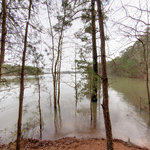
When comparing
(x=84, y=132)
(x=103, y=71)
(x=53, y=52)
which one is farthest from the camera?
(x=53, y=52)

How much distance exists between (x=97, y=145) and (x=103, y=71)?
294 centimetres

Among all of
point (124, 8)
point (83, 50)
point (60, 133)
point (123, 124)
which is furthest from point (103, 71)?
point (123, 124)

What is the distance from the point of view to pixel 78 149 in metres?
2.91

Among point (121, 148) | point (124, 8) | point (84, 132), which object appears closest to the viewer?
point (124, 8)

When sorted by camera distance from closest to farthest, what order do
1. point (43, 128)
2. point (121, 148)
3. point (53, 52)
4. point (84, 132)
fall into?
point (121, 148) < point (84, 132) < point (43, 128) < point (53, 52)

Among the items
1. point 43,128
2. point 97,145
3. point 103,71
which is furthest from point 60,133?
point 103,71

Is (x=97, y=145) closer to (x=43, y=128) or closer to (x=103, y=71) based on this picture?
(x=103, y=71)

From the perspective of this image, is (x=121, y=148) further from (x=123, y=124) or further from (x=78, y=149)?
(x=123, y=124)

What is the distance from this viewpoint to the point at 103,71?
1.78m

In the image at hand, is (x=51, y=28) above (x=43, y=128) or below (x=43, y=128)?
above

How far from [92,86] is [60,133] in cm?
317

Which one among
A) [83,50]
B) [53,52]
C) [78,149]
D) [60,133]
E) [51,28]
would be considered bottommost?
[60,133]

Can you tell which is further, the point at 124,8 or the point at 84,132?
the point at 84,132

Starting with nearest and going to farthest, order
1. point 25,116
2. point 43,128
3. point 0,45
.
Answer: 1. point 0,45
2. point 43,128
3. point 25,116
